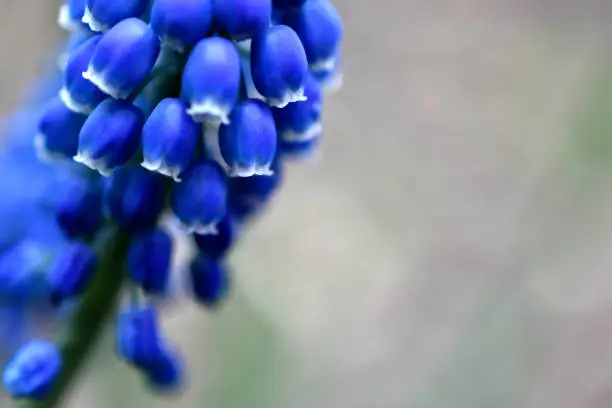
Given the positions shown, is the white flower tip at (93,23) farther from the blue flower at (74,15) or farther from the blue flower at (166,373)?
the blue flower at (166,373)

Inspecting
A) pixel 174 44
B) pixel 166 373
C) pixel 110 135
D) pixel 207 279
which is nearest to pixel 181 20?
pixel 174 44

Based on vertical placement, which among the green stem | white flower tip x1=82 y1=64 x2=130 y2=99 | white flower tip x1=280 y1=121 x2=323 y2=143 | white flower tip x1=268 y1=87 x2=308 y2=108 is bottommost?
the green stem

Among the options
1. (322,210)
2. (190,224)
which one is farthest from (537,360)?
(190,224)

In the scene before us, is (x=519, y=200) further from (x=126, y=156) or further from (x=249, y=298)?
(x=126, y=156)

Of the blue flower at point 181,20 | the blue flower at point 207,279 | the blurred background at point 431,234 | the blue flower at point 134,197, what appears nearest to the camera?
the blue flower at point 181,20

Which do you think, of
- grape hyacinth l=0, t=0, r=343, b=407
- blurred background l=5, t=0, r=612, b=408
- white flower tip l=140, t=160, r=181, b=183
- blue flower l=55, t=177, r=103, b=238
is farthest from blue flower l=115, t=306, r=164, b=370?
blurred background l=5, t=0, r=612, b=408

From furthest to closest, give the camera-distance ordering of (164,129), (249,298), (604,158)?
1. (249,298)
2. (604,158)
3. (164,129)

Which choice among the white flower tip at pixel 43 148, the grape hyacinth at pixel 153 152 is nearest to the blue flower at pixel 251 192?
the grape hyacinth at pixel 153 152

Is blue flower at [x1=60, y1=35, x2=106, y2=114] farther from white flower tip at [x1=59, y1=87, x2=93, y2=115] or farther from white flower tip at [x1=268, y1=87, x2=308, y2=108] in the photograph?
white flower tip at [x1=268, y1=87, x2=308, y2=108]
